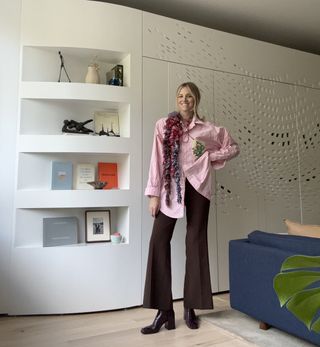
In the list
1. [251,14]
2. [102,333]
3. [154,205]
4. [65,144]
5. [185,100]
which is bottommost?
[102,333]

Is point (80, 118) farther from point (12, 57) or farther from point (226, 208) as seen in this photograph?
point (226, 208)

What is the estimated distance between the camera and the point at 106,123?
99.4 inches

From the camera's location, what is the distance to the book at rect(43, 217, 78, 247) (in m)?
2.24

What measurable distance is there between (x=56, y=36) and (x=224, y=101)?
57.6 inches

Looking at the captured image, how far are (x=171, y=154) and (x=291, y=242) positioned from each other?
0.84m

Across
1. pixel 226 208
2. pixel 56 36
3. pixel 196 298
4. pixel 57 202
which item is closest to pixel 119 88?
pixel 56 36

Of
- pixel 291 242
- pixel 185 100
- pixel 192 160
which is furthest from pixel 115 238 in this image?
pixel 291 242

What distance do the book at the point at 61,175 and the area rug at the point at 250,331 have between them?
1.33 meters

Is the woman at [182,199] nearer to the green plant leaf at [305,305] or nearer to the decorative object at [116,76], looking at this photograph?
the decorative object at [116,76]

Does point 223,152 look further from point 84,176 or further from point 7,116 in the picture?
point 7,116

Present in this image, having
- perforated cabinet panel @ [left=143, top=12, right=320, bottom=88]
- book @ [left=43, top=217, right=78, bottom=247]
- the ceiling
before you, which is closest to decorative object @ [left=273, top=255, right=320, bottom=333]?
book @ [left=43, top=217, right=78, bottom=247]

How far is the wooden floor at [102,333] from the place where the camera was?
5.59 feet

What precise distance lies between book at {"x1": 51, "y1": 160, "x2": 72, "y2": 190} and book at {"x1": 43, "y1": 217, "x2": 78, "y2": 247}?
0.24 m

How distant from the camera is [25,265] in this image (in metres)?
2.12
